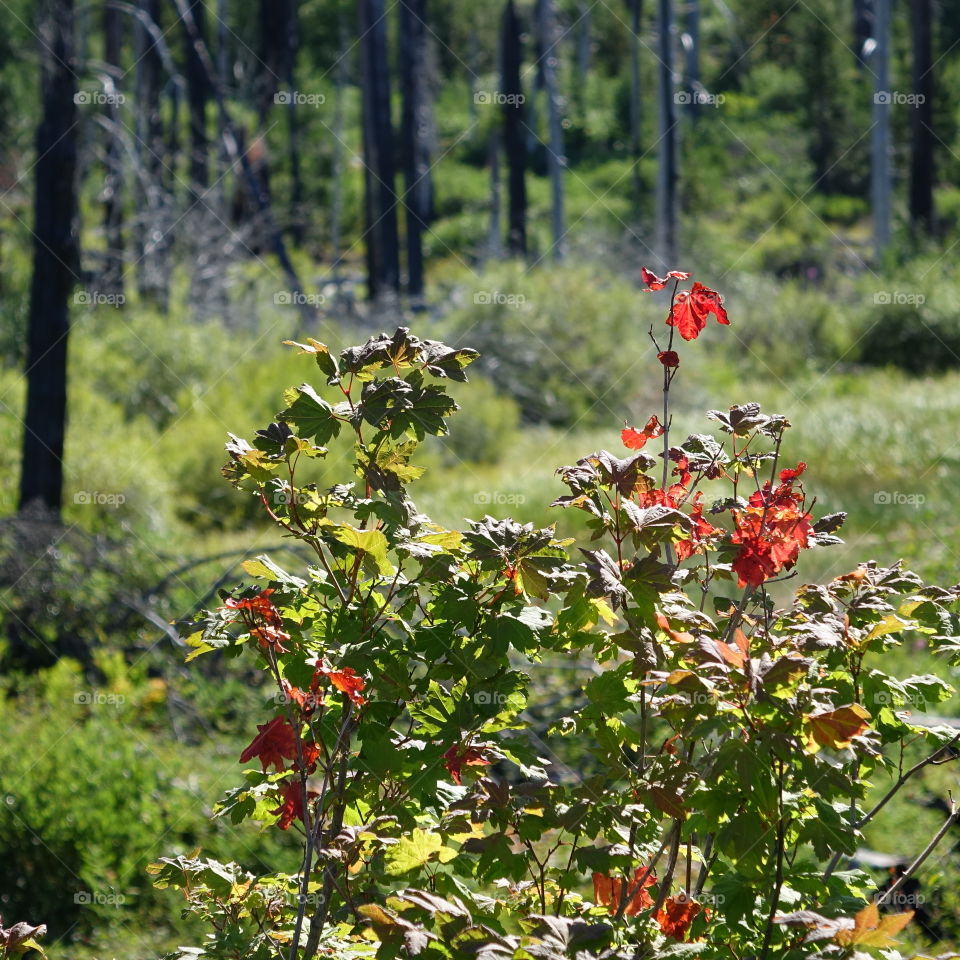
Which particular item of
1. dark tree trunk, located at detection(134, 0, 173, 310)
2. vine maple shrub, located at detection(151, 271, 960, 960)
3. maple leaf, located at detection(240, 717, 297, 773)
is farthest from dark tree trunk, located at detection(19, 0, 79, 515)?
maple leaf, located at detection(240, 717, 297, 773)

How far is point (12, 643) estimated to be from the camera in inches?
231

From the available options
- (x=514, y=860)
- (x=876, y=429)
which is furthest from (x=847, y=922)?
(x=876, y=429)

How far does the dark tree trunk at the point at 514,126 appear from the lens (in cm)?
2272

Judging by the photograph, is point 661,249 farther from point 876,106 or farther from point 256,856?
point 256,856

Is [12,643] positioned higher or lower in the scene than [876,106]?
lower

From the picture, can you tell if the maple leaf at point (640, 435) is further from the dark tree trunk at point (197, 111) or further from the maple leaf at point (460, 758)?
the dark tree trunk at point (197, 111)

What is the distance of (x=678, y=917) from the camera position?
1.69 metres

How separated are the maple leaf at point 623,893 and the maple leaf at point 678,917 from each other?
42mm

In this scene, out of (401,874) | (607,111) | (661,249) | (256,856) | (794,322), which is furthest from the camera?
(607,111)

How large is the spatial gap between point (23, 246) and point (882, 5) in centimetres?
1503

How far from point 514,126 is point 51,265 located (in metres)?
19.0

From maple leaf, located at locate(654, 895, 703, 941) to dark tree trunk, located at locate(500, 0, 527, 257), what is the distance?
67.8ft

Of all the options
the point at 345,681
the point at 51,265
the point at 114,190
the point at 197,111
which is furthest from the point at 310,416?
the point at 197,111

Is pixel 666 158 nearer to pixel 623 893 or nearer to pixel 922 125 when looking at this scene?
pixel 922 125
